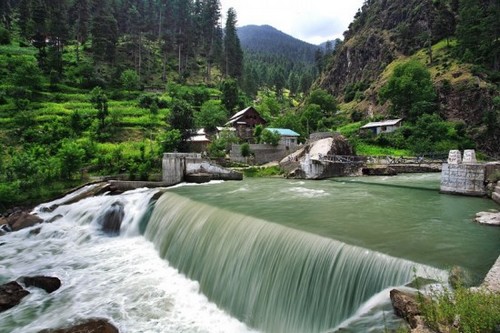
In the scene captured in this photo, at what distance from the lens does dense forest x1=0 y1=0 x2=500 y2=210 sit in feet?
123

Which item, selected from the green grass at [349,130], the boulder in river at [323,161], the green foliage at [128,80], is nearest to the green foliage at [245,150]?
the boulder in river at [323,161]

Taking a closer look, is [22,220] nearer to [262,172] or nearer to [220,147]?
[262,172]

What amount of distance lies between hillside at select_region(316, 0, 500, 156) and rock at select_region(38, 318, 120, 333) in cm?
5513

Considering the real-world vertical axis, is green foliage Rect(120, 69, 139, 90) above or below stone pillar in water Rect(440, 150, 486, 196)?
above

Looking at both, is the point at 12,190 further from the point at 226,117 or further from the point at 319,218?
the point at 226,117

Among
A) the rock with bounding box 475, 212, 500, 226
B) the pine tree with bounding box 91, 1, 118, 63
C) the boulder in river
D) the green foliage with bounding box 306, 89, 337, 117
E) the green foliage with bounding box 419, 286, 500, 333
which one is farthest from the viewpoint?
the green foliage with bounding box 306, 89, 337, 117

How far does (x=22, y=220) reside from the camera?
22609 millimetres

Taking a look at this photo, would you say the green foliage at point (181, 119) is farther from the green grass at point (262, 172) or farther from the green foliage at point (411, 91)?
the green foliage at point (411, 91)

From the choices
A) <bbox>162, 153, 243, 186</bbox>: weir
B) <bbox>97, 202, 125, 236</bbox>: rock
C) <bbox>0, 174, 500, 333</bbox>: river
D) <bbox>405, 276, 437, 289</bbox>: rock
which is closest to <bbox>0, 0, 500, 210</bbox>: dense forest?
<bbox>162, 153, 243, 186</bbox>: weir

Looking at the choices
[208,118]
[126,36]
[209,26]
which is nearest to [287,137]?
[208,118]

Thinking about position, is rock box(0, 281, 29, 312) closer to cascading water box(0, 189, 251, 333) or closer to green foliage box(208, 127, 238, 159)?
cascading water box(0, 189, 251, 333)

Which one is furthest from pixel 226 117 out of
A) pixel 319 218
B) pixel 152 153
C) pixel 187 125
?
pixel 319 218

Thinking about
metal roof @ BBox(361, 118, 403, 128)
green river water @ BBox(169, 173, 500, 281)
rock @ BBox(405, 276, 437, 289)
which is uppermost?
metal roof @ BBox(361, 118, 403, 128)

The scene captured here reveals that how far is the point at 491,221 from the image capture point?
47.6 feet
